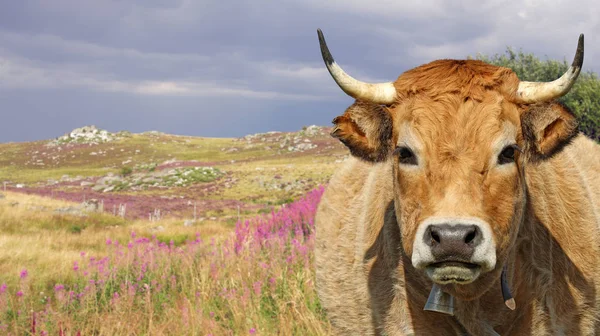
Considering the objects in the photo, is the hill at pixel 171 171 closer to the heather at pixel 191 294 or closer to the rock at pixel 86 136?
the rock at pixel 86 136

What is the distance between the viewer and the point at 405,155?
141 inches

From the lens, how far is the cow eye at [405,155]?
3515mm

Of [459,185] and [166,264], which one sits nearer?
[459,185]

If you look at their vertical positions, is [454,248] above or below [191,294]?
above

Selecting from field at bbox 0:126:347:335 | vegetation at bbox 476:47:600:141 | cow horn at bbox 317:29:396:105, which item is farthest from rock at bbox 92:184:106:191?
cow horn at bbox 317:29:396:105

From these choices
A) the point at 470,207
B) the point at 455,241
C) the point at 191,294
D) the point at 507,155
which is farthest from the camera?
the point at 191,294

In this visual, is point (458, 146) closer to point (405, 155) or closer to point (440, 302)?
point (405, 155)

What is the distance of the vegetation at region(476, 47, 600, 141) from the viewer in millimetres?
40562

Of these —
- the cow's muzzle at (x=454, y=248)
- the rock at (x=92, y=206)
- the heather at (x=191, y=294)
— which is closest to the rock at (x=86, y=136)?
the rock at (x=92, y=206)

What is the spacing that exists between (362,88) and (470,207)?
122 centimetres

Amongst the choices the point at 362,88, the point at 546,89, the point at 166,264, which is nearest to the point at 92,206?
the point at 166,264

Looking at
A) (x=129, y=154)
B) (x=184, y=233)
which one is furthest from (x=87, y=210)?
(x=129, y=154)

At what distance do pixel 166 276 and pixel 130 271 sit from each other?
0.81m

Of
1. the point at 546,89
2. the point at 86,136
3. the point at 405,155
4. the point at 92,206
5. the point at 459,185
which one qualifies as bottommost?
the point at 92,206
